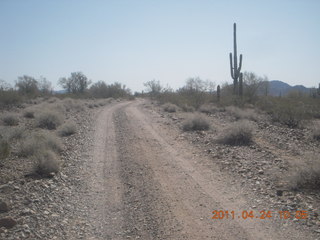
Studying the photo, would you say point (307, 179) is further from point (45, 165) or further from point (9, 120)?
point (9, 120)

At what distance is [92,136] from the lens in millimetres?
12102

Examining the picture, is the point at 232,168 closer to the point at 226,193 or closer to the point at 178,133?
the point at 226,193

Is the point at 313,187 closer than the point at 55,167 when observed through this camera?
Yes

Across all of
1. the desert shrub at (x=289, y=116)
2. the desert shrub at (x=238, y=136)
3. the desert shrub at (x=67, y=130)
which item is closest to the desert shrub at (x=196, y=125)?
the desert shrub at (x=238, y=136)

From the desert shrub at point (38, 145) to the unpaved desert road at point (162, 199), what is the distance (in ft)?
4.47

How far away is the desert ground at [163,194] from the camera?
428 centimetres

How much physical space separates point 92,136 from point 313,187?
30.0ft

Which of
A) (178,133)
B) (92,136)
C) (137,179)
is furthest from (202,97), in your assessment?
(137,179)

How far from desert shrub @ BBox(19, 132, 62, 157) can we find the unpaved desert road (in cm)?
136

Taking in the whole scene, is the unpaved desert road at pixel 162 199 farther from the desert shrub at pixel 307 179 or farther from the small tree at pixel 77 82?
the small tree at pixel 77 82

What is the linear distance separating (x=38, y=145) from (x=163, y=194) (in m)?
4.65

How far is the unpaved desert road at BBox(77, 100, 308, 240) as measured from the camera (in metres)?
4.23

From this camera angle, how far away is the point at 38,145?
8188 millimetres

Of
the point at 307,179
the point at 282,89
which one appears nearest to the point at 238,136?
the point at 307,179
